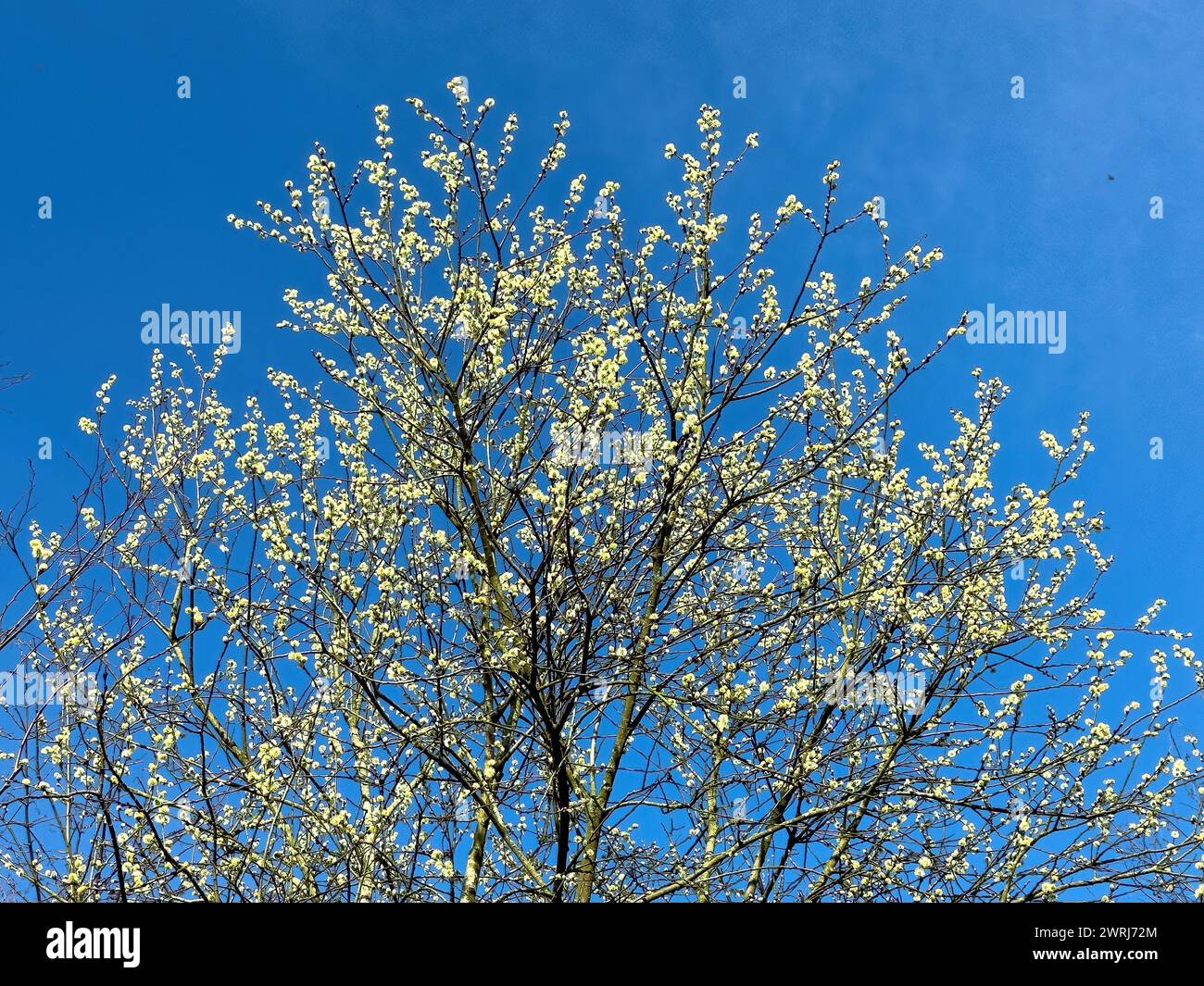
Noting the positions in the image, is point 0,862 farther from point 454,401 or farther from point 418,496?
point 454,401

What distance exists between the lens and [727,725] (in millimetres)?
5547

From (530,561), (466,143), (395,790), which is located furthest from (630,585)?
(466,143)

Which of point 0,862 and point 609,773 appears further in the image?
point 0,862
